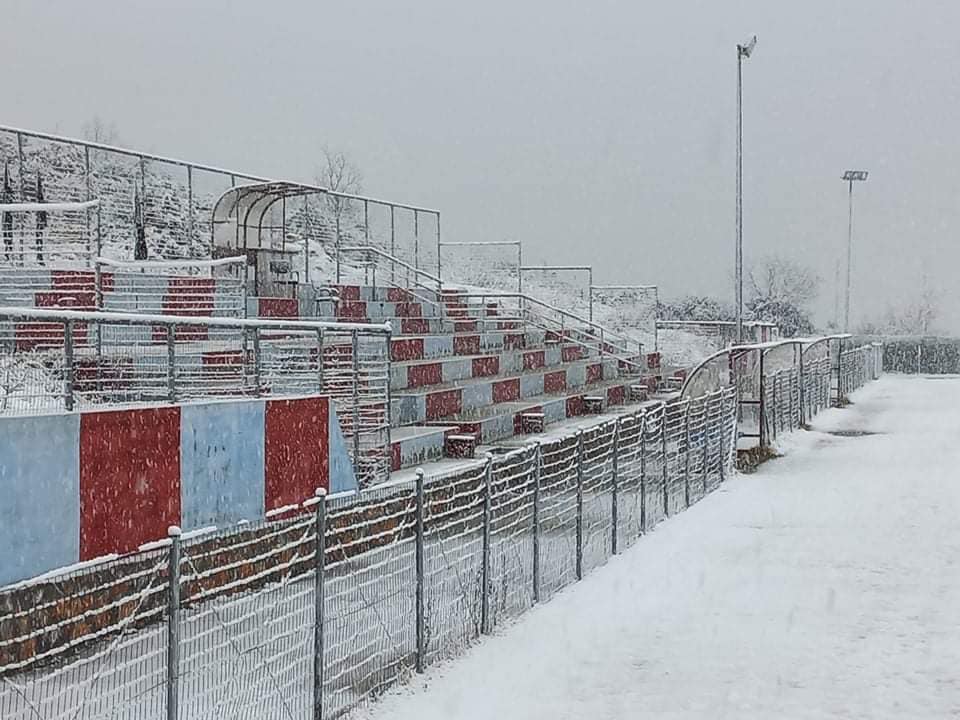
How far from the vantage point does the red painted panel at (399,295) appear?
2220 centimetres

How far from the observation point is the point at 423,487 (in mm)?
7211

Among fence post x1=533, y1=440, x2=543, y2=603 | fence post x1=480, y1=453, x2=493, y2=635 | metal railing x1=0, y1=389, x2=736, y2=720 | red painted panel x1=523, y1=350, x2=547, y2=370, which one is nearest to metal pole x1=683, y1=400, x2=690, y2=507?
metal railing x1=0, y1=389, x2=736, y2=720

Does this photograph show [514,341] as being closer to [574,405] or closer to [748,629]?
[574,405]

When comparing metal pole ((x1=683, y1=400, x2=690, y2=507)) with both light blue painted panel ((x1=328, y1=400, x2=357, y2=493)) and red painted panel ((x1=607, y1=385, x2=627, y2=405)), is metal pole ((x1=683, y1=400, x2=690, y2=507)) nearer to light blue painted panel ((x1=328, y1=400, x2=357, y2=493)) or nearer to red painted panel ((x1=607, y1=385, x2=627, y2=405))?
light blue painted panel ((x1=328, y1=400, x2=357, y2=493))

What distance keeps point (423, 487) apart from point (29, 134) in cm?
908

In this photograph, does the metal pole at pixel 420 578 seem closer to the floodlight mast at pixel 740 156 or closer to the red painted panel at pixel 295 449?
the red painted panel at pixel 295 449

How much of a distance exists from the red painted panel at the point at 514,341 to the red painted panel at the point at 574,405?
9.35 feet

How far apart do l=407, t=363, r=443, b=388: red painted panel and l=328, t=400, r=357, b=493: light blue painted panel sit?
6.56m

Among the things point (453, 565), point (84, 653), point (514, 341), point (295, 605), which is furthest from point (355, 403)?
point (514, 341)

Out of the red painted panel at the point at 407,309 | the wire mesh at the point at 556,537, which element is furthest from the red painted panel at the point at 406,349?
the wire mesh at the point at 556,537

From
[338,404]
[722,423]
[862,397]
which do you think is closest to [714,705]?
[338,404]

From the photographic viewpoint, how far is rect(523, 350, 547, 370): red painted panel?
2270cm

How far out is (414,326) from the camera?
68.4 ft

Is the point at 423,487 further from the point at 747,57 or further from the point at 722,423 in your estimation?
the point at 747,57
